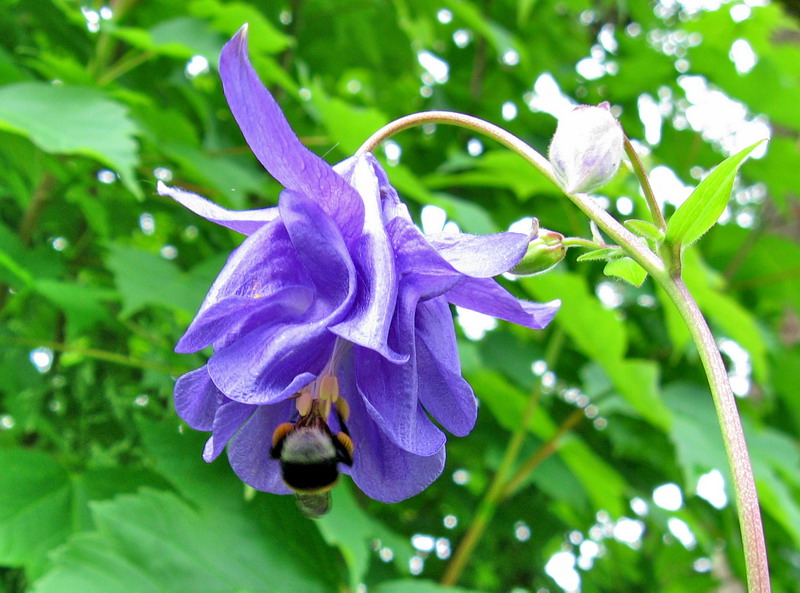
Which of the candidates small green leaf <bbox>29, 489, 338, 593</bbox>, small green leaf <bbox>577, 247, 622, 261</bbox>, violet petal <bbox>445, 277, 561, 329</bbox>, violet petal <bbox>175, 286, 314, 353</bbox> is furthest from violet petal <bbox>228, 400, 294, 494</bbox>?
small green leaf <bbox>29, 489, 338, 593</bbox>

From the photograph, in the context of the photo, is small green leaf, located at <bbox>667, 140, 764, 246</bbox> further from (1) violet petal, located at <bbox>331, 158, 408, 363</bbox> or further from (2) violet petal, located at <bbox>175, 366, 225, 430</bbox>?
(2) violet petal, located at <bbox>175, 366, 225, 430</bbox>

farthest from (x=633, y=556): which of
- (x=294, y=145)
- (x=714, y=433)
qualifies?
(x=294, y=145)

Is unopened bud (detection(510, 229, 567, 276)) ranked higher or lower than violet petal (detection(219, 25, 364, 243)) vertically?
lower

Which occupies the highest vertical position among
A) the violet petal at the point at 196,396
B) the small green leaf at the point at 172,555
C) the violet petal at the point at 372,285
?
the violet petal at the point at 372,285

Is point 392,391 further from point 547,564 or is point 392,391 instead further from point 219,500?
point 547,564

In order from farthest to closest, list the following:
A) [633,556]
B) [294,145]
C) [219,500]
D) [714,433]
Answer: [633,556] < [714,433] < [219,500] < [294,145]

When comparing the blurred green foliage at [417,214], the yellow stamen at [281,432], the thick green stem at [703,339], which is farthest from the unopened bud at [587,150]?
the blurred green foliage at [417,214]

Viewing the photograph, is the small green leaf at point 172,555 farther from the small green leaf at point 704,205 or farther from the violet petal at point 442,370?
the small green leaf at point 704,205
